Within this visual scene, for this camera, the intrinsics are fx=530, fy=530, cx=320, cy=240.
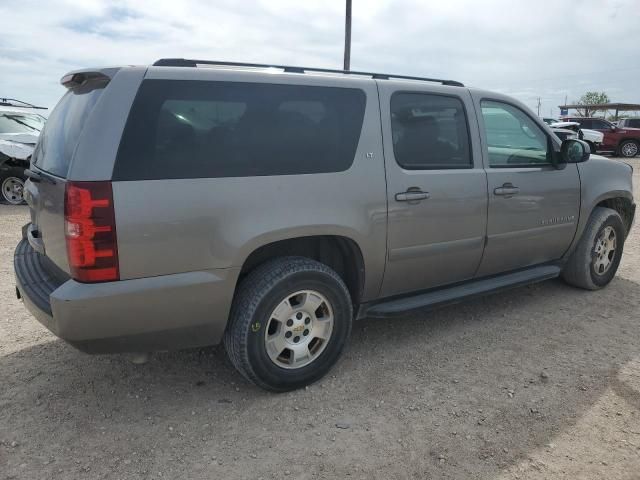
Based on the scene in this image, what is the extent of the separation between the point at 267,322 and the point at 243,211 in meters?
0.64

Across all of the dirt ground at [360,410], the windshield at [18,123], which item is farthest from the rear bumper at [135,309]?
the windshield at [18,123]

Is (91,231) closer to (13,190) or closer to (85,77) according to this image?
(85,77)

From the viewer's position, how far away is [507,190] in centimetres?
389

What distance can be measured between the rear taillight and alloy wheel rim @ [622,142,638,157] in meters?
25.5

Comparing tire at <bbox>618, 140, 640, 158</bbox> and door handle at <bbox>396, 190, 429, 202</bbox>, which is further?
tire at <bbox>618, 140, 640, 158</bbox>

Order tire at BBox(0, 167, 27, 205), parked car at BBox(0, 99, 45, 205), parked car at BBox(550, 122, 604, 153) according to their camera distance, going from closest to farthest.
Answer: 1. parked car at BBox(0, 99, 45, 205)
2. tire at BBox(0, 167, 27, 205)
3. parked car at BBox(550, 122, 604, 153)

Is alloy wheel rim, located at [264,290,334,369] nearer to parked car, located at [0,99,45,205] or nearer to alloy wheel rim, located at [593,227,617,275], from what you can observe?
alloy wheel rim, located at [593,227,617,275]

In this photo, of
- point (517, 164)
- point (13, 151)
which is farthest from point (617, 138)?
point (13, 151)

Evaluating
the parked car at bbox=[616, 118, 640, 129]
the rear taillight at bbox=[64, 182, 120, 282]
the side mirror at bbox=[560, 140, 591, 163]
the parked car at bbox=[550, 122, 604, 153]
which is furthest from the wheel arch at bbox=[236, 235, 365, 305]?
the parked car at bbox=[616, 118, 640, 129]

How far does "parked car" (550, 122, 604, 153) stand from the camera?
21.6 metres

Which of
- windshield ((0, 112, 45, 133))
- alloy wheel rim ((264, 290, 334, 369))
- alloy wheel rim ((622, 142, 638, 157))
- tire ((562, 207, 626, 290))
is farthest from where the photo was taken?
alloy wheel rim ((622, 142, 638, 157))

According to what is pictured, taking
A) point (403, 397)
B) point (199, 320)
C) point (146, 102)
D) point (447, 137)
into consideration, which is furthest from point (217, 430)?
point (447, 137)

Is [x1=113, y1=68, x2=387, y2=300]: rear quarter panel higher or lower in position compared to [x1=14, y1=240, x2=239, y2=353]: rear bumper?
higher

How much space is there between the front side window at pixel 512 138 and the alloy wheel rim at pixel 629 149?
2239cm
